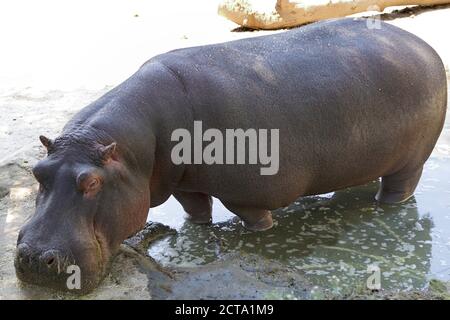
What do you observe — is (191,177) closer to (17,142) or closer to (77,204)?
(77,204)

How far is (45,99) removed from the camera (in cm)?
724

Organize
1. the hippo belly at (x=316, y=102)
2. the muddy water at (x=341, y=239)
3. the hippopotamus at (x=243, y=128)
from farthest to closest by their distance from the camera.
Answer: the hippo belly at (x=316, y=102) < the muddy water at (x=341, y=239) < the hippopotamus at (x=243, y=128)

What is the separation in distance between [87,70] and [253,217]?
4.66 m

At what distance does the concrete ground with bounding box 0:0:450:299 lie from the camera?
12.1 feet

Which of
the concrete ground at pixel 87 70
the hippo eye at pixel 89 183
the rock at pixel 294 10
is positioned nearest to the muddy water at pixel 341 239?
the concrete ground at pixel 87 70

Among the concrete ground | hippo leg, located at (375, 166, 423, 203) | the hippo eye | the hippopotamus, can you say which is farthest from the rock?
the hippo eye

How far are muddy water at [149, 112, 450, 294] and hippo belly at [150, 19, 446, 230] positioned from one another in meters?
0.25

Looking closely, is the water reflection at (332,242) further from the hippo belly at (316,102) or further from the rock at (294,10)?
the rock at (294,10)

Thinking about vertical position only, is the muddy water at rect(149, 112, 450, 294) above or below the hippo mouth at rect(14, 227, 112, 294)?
below

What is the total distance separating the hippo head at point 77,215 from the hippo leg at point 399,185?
197 cm

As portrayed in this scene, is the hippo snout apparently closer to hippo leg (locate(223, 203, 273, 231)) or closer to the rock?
hippo leg (locate(223, 203, 273, 231))

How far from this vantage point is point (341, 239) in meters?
4.39

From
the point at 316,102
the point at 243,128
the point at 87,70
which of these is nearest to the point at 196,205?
the point at 243,128

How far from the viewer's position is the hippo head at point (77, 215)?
10.9 feet
